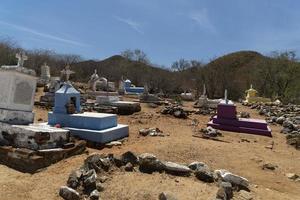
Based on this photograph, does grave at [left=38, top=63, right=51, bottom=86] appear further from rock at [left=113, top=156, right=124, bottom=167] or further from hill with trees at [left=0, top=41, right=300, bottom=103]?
rock at [left=113, top=156, right=124, bottom=167]

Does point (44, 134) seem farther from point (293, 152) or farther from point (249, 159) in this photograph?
point (293, 152)

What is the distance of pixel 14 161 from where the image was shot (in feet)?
23.0

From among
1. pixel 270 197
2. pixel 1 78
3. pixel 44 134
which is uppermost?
pixel 1 78

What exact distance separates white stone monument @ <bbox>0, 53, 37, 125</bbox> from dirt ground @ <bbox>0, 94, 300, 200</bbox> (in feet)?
4.97

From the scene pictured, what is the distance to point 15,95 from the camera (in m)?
8.30

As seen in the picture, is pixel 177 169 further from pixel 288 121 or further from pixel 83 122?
pixel 288 121

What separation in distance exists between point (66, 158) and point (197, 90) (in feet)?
110

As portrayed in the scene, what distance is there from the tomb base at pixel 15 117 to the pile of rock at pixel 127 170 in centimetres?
271

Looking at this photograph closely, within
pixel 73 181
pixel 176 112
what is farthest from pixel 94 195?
pixel 176 112

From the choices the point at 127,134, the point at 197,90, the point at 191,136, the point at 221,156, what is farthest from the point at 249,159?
the point at 197,90

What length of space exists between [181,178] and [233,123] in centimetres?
844

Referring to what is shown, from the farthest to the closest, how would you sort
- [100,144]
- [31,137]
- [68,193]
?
[100,144] → [31,137] → [68,193]

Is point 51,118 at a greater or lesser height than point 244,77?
lesser

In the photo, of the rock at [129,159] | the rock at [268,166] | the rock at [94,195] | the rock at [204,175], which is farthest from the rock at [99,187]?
the rock at [268,166]
